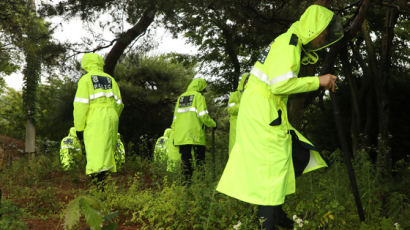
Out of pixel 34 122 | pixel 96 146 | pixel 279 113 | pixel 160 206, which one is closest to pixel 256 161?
pixel 279 113

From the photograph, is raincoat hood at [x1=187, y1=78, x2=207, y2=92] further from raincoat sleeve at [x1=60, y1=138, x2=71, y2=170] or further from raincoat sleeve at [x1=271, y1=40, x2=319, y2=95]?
raincoat sleeve at [x1=271, y1=40, x2=319, y2=95]

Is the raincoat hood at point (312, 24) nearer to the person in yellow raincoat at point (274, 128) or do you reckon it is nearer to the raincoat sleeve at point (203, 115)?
the person in yellow raincoat at point (274, 128)

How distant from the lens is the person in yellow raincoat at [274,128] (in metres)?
2.90

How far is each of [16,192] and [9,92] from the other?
2266 centimetres

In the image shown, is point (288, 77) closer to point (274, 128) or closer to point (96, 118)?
point (274, 128)

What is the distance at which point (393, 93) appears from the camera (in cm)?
829

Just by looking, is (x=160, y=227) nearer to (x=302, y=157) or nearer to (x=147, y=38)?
(x=302, y=157)

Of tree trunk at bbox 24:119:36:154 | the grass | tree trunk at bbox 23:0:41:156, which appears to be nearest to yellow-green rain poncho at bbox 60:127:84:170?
the grass

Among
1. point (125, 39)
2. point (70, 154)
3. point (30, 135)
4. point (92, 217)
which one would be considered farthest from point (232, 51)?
point (92, 217)

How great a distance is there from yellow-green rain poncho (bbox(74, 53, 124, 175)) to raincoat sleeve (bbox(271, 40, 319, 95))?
11.0ft

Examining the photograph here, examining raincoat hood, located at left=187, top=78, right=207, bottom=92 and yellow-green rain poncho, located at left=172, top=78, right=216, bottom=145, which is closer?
yellow-green rain poncho, located at left=172, top=78, right=216, bottom=145

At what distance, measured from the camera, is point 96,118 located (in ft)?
18.2

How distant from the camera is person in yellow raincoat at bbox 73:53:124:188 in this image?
217 inches

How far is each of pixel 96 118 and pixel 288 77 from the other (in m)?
3.49
